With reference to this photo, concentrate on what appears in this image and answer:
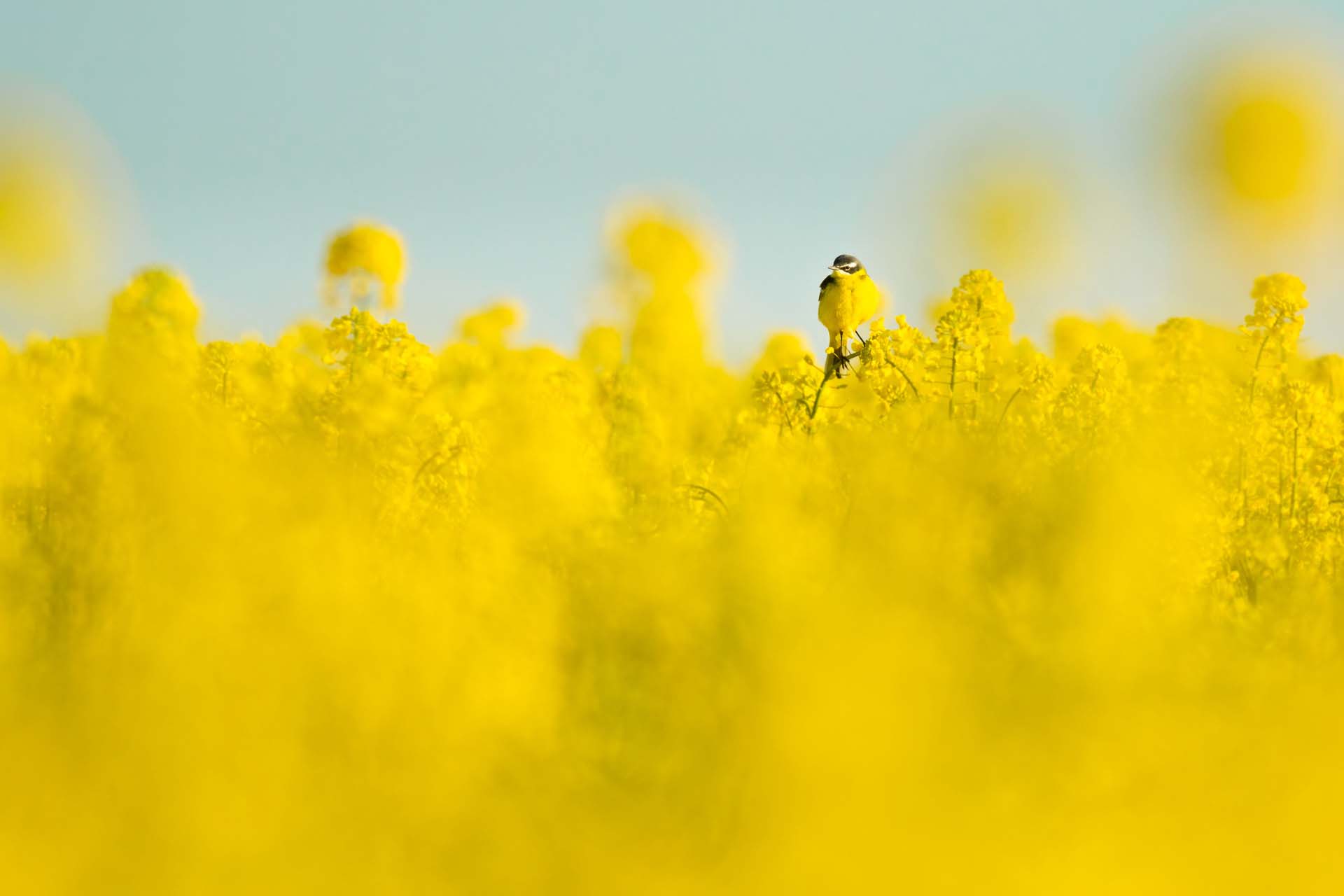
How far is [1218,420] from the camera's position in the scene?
233 centimetres

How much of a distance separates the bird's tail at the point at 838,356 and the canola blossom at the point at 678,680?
1.18m

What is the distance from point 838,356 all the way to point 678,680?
2.35 metres

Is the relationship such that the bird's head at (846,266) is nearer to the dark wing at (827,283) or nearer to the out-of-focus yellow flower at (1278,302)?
the dark wing at (827,283)

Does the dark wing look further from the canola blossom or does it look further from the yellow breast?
the canola blossom

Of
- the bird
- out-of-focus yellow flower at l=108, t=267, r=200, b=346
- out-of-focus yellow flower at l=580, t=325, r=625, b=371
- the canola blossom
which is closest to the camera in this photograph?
the canola blossom

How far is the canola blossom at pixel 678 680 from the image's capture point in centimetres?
133

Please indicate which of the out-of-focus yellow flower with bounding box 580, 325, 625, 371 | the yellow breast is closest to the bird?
the yellow breast

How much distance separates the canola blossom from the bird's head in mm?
2601

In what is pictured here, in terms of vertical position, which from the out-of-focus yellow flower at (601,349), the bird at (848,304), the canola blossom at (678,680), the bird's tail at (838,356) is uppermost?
the out-of-focus yellow flower at (601,349)

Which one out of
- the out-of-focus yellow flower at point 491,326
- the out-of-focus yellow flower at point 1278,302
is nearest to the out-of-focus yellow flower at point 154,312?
the out-of-focus yellow flower at point 491,326

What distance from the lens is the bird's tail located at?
3.70m

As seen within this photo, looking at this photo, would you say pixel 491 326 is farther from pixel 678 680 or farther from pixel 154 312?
pixel 678 680

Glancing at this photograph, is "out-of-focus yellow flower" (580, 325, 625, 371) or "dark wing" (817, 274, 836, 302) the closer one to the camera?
"dark wing" (817, 274, 836, 302)

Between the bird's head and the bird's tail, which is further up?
the bird's head
